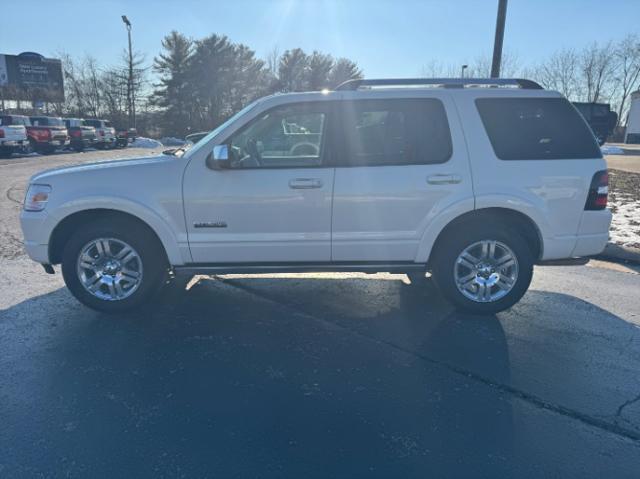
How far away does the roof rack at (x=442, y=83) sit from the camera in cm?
413

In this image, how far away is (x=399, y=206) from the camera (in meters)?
3.90

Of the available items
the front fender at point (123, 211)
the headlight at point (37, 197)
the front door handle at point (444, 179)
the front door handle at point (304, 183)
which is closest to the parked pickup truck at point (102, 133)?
the headlight at point (37, 197)

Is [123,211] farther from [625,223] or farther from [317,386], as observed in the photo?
[625,223]

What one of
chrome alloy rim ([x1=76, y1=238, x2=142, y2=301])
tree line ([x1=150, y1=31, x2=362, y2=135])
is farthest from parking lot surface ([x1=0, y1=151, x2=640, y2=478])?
tree line ([x1=150, y1=31, x2=362, y2=135])

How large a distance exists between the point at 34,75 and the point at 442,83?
172 ft

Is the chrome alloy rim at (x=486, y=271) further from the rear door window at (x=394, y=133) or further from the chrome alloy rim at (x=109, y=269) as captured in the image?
the chrome alloy rim at (x=109, y=269)

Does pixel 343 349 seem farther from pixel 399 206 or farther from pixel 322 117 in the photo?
pixel 322 117

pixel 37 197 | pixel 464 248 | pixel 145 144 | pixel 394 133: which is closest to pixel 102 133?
pixel 145 144

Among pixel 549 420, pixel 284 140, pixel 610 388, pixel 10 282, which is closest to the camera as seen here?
pixel 549 420

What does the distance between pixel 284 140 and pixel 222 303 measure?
A: 5.60 feet

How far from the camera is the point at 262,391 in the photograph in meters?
2.94

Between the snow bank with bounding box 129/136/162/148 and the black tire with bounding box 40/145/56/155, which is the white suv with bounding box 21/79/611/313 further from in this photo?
the snow bank with bounding box 129/136/162/148

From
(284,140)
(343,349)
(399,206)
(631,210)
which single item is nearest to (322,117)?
(284,140)

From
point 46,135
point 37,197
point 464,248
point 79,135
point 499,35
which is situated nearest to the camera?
point 37,197
